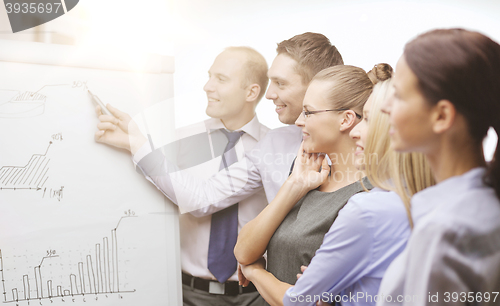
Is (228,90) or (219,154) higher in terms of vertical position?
(228,90)

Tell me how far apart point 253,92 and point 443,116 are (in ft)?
4.05

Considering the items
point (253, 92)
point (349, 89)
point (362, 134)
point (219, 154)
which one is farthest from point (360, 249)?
point (253, 92)

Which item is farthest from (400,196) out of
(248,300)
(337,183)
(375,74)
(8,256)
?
(8,256)

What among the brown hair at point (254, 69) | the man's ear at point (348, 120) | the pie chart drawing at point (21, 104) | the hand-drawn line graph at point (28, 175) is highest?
the brown hair at point (254, 69)

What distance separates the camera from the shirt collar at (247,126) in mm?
1813

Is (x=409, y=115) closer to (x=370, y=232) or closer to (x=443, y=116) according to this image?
(x=443, y=116)

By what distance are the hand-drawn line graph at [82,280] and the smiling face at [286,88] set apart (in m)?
0.76

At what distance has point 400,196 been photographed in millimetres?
840

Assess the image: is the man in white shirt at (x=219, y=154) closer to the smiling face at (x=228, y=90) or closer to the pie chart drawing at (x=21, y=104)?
the smiling face at (x=228, y=90)

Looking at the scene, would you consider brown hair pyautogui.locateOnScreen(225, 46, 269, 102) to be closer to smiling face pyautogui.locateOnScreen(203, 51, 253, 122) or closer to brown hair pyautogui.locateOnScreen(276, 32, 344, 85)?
smiling face pyautogui.locateOnScreen(203, 51, 253, 122)

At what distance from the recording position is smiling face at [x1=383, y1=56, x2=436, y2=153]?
2.25 ft

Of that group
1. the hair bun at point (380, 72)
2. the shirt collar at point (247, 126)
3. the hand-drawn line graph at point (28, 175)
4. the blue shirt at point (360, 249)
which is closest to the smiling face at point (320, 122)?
the hair bun at point (380, 72)

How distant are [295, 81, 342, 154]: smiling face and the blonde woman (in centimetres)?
25

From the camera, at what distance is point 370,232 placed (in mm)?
859
